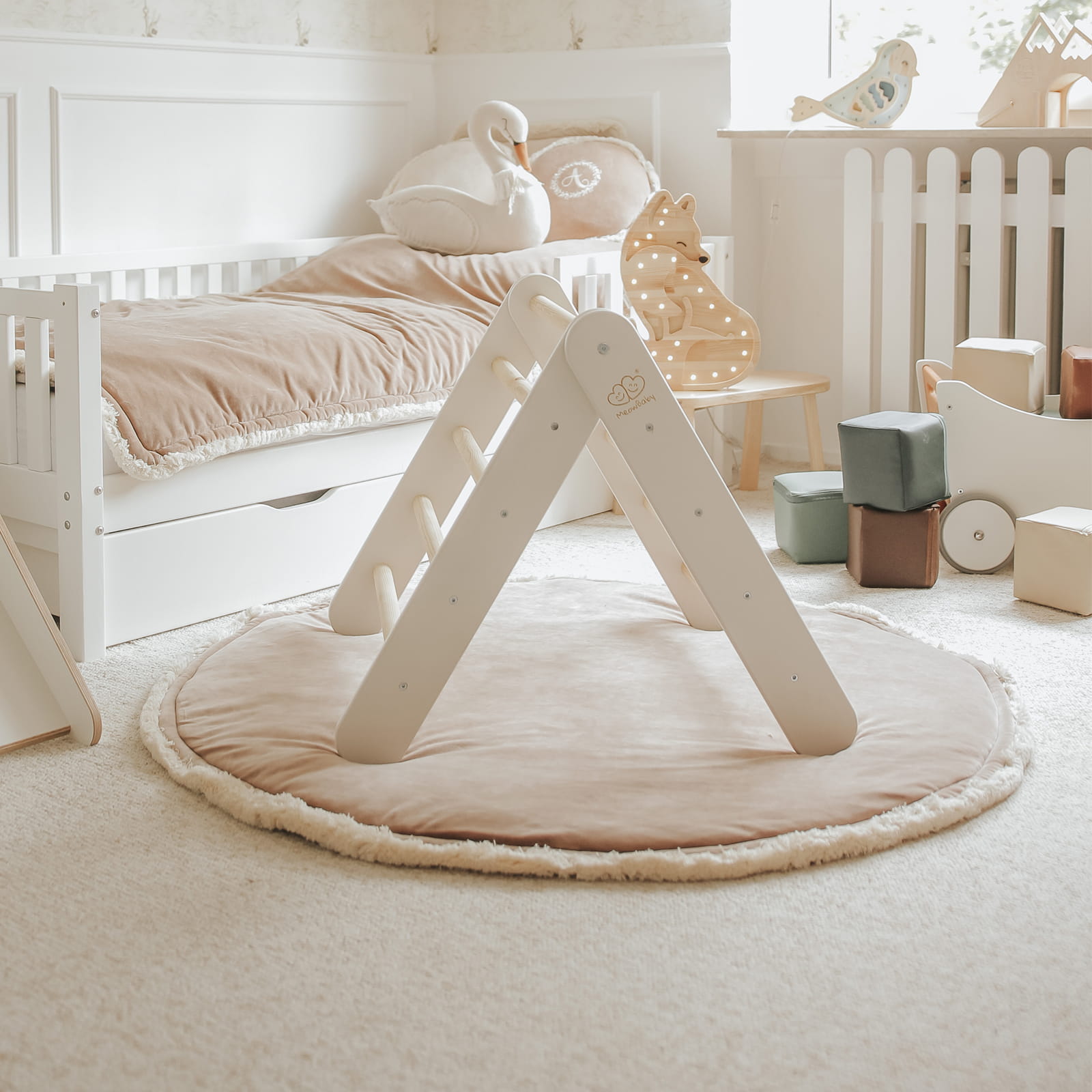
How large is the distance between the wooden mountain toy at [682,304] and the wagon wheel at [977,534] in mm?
568

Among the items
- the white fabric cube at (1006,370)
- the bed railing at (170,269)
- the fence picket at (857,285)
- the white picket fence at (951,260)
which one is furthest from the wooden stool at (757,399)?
the bed railing at (170,269)

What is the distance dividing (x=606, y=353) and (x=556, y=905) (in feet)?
1.80

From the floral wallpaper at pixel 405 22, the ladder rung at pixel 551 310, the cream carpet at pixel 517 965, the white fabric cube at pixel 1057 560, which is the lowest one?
the cream carpet at pixel 517 965

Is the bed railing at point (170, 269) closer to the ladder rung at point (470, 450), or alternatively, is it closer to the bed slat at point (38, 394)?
the bed slat at point (38, 394)

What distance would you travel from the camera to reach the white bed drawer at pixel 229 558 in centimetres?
193

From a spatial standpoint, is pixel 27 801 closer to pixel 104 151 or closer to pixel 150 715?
pixel 150 715

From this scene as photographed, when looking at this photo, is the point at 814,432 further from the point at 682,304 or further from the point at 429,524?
the point at 429,524

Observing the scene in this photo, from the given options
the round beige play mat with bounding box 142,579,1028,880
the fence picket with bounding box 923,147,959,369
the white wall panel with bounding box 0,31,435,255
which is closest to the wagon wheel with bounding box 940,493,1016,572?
the round beige play mat with bounding box 142,579,1028,880

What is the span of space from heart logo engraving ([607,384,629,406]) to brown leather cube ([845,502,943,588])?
99 centimetres

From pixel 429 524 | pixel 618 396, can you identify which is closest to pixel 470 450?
pixel 429 524

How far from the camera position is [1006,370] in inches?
92.7

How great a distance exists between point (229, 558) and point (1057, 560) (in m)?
1.33

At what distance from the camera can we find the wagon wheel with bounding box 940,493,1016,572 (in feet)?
7.55

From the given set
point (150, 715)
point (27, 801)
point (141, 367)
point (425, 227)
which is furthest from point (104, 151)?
point (27, 801)
